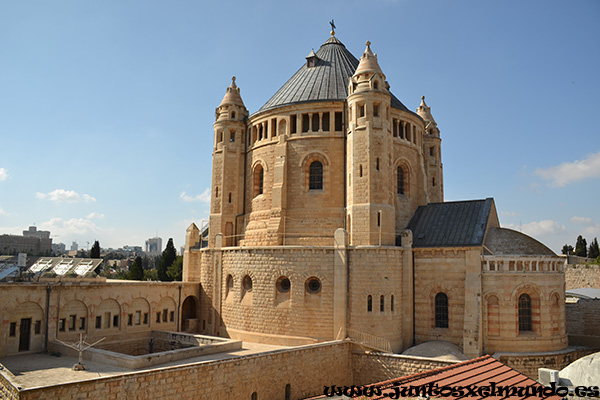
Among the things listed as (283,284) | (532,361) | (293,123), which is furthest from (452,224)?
(293,123)

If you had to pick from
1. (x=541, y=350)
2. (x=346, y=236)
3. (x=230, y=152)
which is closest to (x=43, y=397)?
(x=346, y=236)

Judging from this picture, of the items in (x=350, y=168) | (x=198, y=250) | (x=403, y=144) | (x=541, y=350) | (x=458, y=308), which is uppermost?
(x=403, y=144)

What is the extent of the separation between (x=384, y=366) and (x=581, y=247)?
207 ft

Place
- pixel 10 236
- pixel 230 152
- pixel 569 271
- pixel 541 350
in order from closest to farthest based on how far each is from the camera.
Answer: pixel 541 350, pixel 230 152, pixel 569 271, pixel 10 236

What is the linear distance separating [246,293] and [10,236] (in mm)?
170327

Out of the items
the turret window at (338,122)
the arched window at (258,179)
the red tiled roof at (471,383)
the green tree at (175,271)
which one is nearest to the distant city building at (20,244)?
the green tree at (175,271)

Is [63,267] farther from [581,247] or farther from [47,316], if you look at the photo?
[581,247]

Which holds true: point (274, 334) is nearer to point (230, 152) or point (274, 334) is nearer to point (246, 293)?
point (246, 293)

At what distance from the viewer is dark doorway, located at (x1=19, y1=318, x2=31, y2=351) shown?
2622 cm

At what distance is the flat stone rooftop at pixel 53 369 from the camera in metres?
20.5

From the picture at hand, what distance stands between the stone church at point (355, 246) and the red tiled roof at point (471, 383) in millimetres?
8498

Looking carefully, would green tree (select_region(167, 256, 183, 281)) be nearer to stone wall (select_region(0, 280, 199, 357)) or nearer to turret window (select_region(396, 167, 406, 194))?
stone wall (select_region(0, 280, 199, 357))

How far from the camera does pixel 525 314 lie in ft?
97.2

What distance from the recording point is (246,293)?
3294 cm
